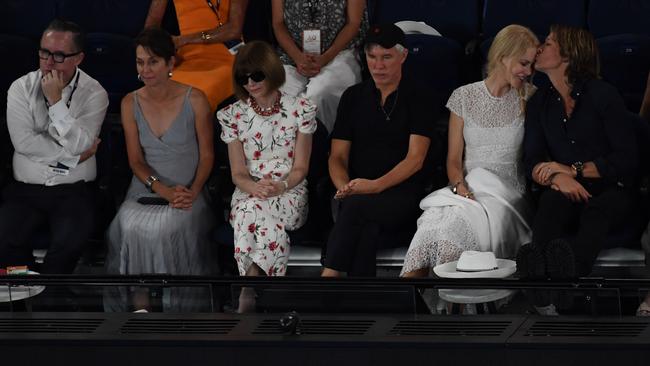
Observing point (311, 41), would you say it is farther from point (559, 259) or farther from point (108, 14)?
point (559, 259)

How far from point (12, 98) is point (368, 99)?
1.52 m

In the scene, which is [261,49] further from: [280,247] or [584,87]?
[584,87]

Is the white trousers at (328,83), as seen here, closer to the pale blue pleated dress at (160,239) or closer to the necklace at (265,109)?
the necklace at (265,109)

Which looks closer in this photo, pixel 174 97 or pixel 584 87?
pixel 584 87

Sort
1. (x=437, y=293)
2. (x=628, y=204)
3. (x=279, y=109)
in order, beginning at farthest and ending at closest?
(x=279, y=109), (x=628, y=204), (x=437, y=293)

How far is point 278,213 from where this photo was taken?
485 cm

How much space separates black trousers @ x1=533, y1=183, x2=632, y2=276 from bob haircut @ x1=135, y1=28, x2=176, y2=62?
Result: 5.52 ft

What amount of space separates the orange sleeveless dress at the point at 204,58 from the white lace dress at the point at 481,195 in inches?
46.7

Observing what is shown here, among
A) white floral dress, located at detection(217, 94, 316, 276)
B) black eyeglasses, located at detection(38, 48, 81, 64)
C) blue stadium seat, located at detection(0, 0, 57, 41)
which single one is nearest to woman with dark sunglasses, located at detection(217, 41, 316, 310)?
white floral dress, located at detection(217, 94, 316, 276)

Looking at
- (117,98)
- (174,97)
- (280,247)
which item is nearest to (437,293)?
(280,247)

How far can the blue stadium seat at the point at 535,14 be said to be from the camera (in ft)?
19.7

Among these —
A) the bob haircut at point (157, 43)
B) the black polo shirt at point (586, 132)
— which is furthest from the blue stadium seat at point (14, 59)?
the black polo shirt at point (586, 132)

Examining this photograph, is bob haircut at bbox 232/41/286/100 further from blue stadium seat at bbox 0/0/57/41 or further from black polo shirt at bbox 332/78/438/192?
blue stadium seat at bbox 0/0/57/41

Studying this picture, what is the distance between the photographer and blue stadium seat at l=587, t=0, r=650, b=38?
19.5ft
